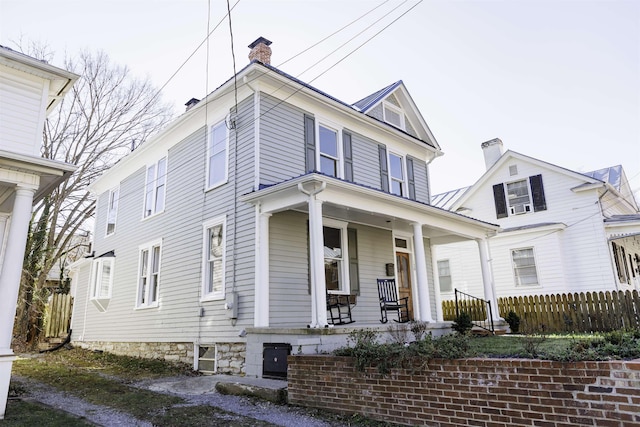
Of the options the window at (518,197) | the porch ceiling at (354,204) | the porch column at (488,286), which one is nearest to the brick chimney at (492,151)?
the window at (518,197)

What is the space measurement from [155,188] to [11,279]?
720 cm

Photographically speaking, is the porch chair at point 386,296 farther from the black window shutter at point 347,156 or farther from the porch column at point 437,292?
the black window shutter at point 347,156

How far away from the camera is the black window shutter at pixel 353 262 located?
34.4 ft

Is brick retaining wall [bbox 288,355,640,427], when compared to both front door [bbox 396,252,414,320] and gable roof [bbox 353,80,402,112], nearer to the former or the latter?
front door [bbox 396,252,414,320]

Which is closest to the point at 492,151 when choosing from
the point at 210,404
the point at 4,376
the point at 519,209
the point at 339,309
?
the point at 519,209

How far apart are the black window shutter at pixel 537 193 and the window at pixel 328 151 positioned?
10740mm

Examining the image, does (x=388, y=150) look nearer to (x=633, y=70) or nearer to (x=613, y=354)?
(x=633, y=70)

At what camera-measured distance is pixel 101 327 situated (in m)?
14.2

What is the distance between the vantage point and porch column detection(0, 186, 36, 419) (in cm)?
560

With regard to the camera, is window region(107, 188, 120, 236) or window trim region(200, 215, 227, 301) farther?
window region(107, 188, 120, 236)

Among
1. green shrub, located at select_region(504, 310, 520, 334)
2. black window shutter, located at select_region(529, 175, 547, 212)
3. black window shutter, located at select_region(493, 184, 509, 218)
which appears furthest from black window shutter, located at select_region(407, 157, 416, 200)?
black window shutter, located at select_region(529, 175, 547, 212)

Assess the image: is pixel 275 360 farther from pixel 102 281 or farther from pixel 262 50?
pixel 102 281

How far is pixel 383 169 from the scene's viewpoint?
490 inches

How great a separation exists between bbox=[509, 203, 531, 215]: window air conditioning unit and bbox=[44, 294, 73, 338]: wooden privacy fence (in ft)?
61.3
